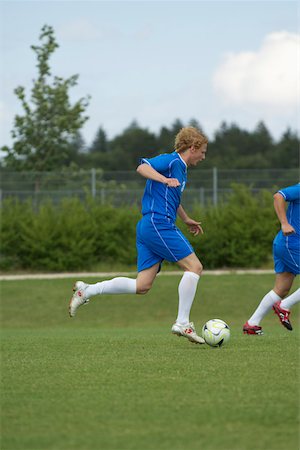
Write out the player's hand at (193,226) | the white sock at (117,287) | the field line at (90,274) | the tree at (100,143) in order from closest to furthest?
the white sock at (117,287) → the player's hand at (193,226) → the field line at (90,274) → the tree at (100,143)

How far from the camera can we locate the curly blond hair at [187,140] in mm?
9766

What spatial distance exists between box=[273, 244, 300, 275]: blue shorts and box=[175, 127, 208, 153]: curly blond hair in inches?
83.8

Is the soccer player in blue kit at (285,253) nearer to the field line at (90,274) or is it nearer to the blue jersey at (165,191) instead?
the blue jersey at (165,191)

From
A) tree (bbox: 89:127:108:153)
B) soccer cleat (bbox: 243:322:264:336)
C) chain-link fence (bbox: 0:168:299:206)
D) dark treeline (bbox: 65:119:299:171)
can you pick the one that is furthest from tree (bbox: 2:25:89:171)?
tree (bbox: 89:127:108:153)

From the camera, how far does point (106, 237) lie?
2848 cm

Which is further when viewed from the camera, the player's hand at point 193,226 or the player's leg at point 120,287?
the player's hand at point 193,226

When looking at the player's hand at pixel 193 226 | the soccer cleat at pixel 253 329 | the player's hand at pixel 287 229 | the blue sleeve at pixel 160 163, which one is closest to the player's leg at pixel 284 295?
the soccer cleat at pixel 253 329

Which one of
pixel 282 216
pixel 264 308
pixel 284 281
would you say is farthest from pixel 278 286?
pixel 282 216

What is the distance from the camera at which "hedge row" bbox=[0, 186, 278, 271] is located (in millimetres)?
28234

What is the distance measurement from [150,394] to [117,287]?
11.7 feet

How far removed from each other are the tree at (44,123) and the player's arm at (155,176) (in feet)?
97.2

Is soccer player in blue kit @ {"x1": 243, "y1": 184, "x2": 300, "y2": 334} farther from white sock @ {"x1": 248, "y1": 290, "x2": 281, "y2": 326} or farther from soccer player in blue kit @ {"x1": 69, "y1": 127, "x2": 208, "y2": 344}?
soccer player in blue kit @ {"x1": 69, "y1": 127, "x2": 208, "y2": 344}

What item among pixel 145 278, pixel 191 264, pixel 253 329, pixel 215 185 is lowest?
pixel 253 329

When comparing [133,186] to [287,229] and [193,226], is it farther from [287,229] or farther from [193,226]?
[193,226]
